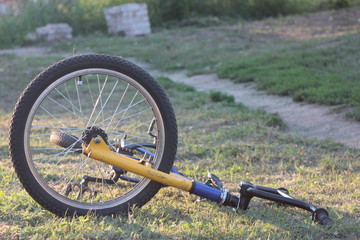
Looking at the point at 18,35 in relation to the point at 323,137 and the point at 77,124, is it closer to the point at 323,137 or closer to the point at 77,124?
the point at 77,124

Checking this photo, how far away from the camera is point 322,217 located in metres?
3.22

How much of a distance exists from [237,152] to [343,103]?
2.35 metres

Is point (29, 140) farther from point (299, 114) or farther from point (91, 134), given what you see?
point (299, 114)

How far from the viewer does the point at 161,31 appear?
1659 centimetres

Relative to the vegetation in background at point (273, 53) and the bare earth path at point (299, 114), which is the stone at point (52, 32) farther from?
the bare earth path at point (299, 114)

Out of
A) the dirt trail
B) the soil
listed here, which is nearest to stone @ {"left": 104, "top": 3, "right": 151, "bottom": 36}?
the soil

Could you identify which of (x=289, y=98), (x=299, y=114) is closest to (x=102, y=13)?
(x=289, y=98)

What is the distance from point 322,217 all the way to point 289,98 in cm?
456

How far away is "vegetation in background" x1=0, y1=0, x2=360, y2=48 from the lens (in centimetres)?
1623

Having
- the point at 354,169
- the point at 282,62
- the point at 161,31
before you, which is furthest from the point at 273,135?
the point at 161,31

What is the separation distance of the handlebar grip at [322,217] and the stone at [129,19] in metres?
13.4

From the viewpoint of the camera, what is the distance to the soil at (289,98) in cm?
592

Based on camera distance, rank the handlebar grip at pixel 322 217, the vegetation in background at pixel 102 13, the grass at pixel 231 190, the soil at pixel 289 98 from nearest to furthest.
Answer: the grass at pixel 231 190, the handlebar grip at pixel 322 217, the soil at pixel 289 98, the vegetation in background at pixel 102 13

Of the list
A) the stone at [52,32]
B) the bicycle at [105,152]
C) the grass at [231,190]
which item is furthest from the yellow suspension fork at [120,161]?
the stone at [52,32]
